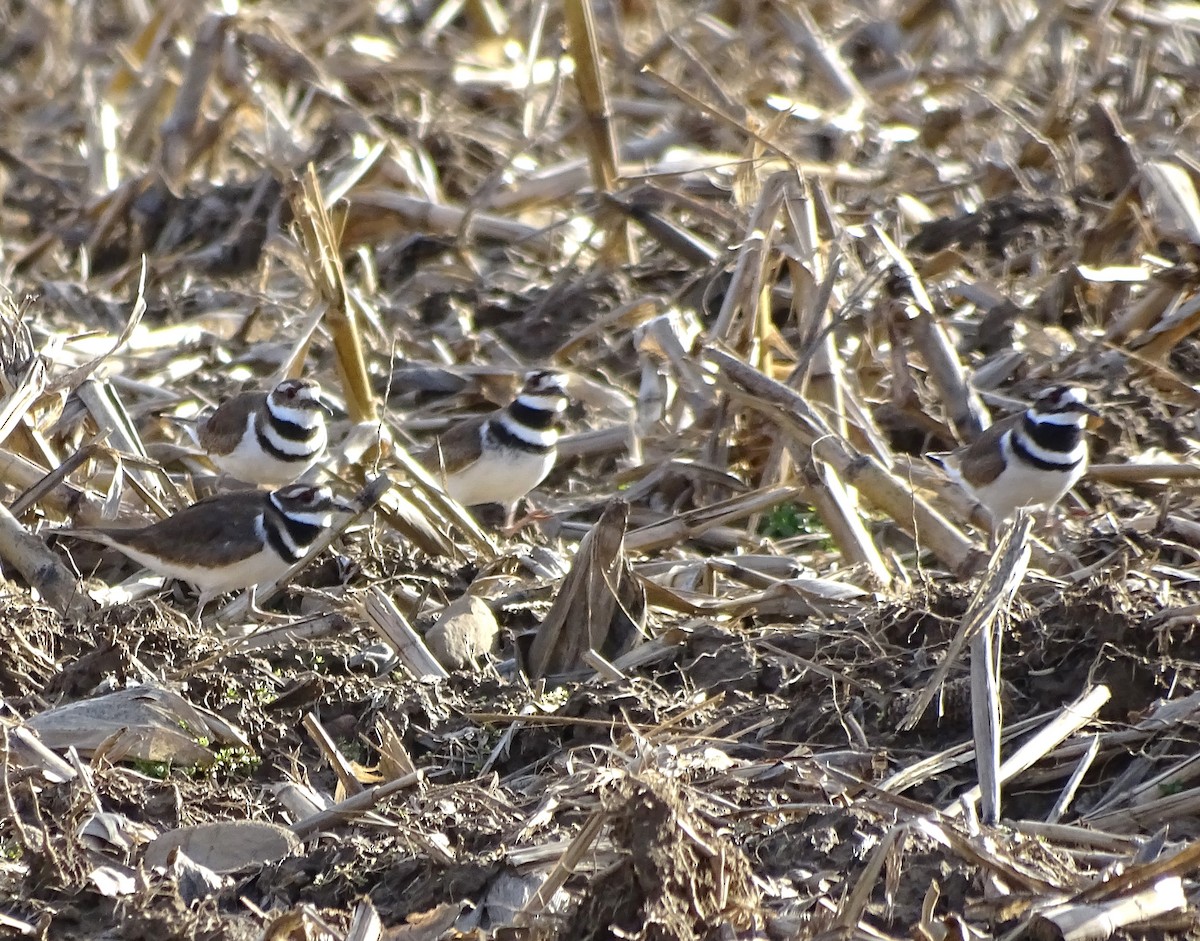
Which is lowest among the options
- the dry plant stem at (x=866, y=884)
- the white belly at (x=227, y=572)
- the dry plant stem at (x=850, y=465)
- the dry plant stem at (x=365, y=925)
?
the white belly at (x=227, y=572)

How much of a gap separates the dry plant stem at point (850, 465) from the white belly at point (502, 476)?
1.59m

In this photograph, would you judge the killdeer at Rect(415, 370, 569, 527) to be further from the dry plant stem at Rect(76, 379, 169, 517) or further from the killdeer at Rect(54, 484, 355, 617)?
the dry plant stem at Rect(76, 379, 169, 517)

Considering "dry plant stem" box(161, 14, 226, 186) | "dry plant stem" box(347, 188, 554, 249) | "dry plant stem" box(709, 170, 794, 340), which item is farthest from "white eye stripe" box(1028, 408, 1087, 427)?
"dry plant stem" box(161, 14, 226, 186)

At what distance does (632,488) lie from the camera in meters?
7.75

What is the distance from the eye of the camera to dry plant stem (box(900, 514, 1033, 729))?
4652 millimetres

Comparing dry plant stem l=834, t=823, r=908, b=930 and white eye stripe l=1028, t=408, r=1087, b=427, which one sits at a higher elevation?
dry plant stem l=834, t=823, r=908, b=930

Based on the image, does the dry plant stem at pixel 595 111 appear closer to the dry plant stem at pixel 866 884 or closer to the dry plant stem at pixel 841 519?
the dry plant stem at pixel 841 519

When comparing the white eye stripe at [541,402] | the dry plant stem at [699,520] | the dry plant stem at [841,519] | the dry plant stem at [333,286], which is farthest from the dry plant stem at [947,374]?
the dry plant stem at [333,286]

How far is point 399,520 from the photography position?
703 centimetres

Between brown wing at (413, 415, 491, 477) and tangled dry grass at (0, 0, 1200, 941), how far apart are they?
41 centimetres

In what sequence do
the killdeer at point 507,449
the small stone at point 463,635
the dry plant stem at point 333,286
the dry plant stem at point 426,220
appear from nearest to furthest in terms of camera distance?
the small stone at point 463,635
the dry plant stem at point 333,286
the killdeer at point 507,449
the dry plant stem at point 426,220

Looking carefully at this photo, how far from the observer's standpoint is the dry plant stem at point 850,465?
644 cm

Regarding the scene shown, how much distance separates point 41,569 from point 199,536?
693 mm

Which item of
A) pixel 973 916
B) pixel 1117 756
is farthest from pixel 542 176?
pixel 973 916
